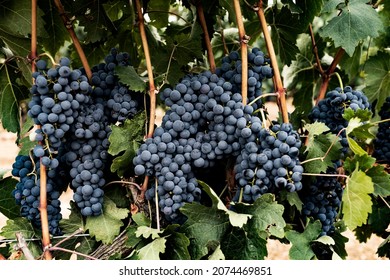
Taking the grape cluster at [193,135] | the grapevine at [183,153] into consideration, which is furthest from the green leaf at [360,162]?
the grape cluster at [193,135]

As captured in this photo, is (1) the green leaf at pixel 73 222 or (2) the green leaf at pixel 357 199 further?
(1) the green leaf at pixel 73 222

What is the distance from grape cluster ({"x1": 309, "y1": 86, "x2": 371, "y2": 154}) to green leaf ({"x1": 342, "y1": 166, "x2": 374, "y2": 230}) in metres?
0.16

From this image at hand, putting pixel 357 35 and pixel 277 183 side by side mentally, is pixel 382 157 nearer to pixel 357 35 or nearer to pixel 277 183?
pixel 357 35

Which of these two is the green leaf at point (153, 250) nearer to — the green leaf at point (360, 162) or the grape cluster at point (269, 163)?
the grape cluster at point (269, 163)

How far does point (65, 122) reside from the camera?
47.9 inches

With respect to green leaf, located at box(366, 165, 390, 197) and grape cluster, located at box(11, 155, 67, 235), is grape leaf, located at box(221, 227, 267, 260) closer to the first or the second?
green leaf, located at box(366, 165, 390, 197)

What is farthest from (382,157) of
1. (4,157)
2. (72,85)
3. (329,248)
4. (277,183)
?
(4,157)

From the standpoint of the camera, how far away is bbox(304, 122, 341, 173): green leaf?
1.25m

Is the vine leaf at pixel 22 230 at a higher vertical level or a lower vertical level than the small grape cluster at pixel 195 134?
lower

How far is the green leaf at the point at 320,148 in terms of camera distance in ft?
4.10

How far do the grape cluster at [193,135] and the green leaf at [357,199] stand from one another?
244mm

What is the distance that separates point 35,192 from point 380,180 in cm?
83

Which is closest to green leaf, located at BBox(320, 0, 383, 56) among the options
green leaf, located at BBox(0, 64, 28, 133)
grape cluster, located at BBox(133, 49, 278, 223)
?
grape cluster, located at BBox(133, 49, 278, 223)

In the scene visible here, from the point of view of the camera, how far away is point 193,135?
1269 mm
